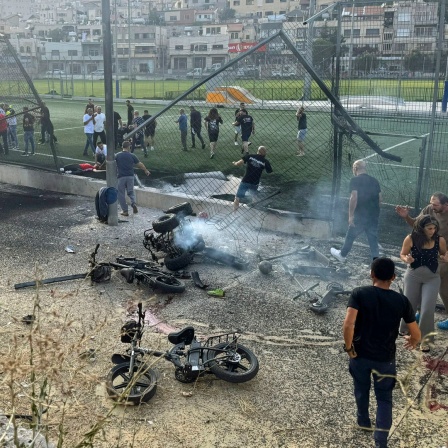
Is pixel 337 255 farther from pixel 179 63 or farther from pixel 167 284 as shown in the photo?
pixel 179 63

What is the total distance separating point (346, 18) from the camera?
31.6ft

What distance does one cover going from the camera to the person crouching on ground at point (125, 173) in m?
10.9

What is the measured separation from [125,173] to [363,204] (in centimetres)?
501

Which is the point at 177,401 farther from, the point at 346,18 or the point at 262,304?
the point at 346,18

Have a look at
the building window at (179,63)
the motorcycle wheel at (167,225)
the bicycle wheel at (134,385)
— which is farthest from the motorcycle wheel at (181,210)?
the building window at (179,63)

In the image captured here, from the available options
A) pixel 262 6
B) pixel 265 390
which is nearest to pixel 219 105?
pixel 265 390

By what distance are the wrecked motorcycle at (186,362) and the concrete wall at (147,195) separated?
4.53 meters

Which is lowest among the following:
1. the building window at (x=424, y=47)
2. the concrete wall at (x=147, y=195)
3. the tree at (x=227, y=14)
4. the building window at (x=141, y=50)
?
the concrete wall at (x=147, y=195)

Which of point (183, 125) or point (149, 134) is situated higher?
point (183, 125)

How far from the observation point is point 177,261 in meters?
8.12

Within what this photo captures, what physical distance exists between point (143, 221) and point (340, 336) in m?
5.60

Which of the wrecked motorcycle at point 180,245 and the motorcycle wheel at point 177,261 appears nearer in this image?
the motorcycle wheel at point 177,261

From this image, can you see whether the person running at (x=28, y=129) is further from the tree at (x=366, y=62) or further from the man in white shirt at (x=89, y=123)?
the tree at (x=366, y=62)

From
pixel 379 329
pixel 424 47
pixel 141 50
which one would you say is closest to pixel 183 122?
pixel 424 47
